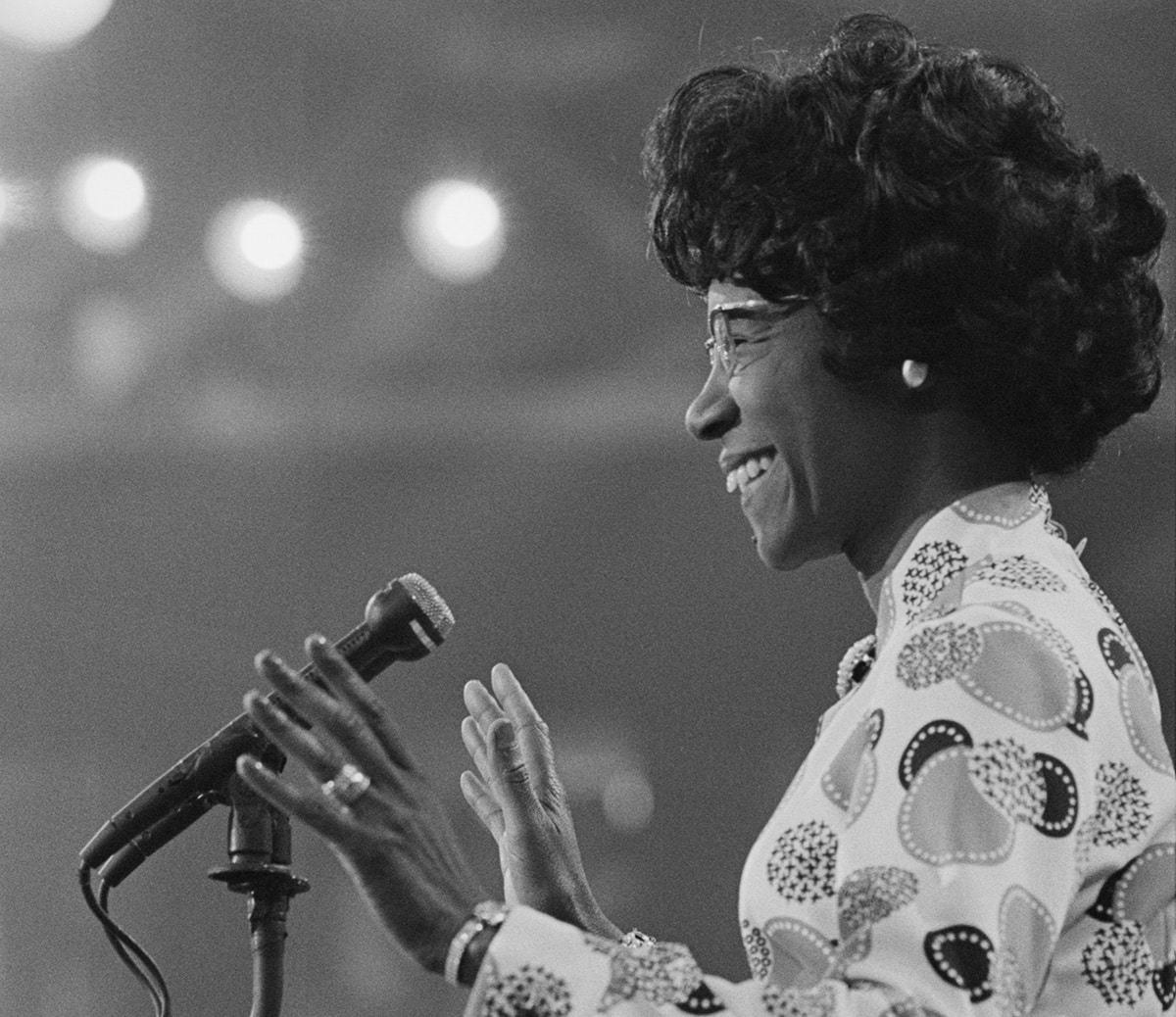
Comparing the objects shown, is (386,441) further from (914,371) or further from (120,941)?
(914,371)

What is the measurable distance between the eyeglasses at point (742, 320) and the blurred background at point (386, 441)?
1.04 metres

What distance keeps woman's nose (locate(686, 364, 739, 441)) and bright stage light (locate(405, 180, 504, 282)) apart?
3.66 ft

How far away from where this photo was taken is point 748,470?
5.37ft

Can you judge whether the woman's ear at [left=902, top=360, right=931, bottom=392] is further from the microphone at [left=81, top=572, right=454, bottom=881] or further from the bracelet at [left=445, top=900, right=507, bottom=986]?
the bracelet at [left=445, top=900, right=507, bottom=986]

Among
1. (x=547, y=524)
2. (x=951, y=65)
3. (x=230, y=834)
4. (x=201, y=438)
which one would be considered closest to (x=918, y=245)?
(x=951, y=65)

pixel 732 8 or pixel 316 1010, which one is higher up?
pixel 732 8

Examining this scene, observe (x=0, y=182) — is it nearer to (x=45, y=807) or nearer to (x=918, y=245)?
(x=45, y=807)

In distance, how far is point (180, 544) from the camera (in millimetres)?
2719

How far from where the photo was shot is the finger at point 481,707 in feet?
6.59

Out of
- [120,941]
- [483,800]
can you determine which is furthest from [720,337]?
[120,941]

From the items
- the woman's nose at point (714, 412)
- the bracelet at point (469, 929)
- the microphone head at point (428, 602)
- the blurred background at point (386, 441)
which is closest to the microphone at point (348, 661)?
the microphone head at point (428, 602)

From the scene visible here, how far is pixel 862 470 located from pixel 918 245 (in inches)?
7.2

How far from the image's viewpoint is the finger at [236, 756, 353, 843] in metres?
1.24

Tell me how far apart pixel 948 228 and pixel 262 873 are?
769mm
